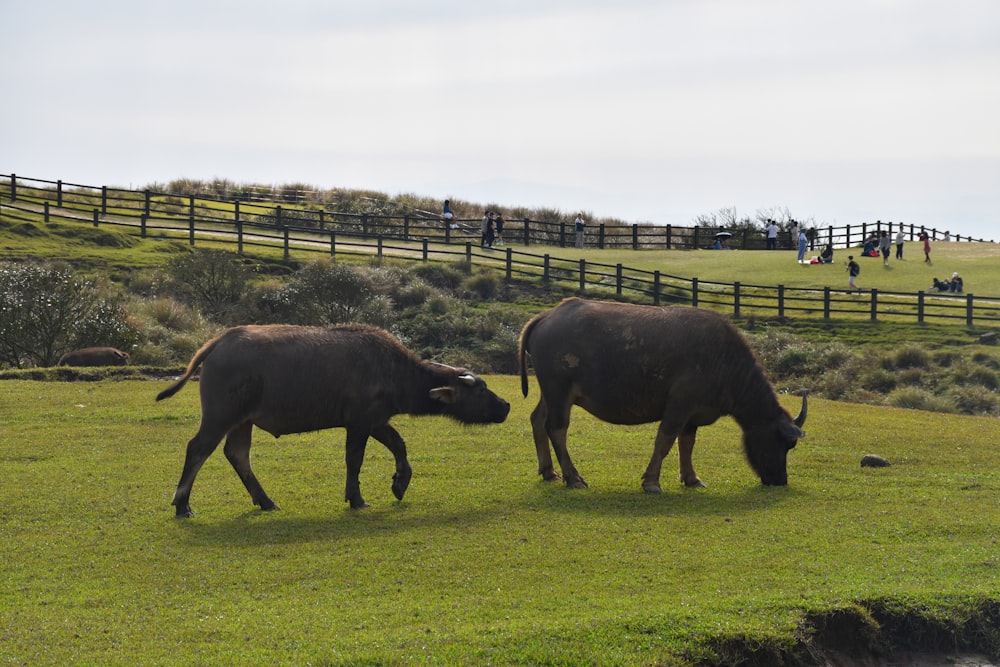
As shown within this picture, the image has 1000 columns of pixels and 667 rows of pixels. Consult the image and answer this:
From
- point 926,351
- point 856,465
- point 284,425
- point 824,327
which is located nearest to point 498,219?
point 824,327

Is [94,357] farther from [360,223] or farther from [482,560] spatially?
[360,223]

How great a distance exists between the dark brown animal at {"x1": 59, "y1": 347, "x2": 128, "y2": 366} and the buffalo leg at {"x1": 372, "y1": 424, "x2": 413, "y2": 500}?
1611cm

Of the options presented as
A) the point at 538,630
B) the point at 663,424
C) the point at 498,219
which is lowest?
the point at 538,630

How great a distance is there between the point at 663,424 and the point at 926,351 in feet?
78.8

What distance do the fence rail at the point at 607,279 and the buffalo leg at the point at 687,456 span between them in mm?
24478

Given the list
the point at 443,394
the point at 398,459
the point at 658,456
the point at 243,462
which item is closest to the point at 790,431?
the point at 658,456

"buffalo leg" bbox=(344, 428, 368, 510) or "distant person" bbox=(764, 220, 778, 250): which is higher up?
"distant person" bbox=(764, 220, 778, 250)

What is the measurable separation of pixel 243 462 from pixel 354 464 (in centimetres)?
135

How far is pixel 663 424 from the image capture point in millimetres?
15750

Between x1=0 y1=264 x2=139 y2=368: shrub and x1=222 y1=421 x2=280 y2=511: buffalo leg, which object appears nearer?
x1=222 y1=421 x2=280 y2=511: buffalo leg

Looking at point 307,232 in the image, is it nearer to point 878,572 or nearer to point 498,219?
point 498,219

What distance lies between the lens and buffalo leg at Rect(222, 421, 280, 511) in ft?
48.0

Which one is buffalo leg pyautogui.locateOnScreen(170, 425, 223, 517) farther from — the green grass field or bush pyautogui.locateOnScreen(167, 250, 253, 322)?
bush pyautogui.locateOnScreen(167, 250, 253, 322)

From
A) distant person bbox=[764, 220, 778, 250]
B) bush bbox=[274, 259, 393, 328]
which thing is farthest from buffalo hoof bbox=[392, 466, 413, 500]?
distant person bbox=[764, 220, 778, 250]
